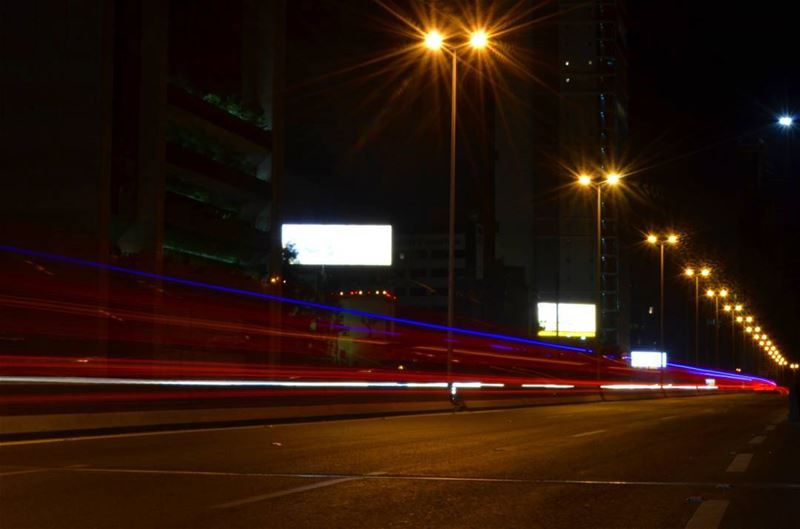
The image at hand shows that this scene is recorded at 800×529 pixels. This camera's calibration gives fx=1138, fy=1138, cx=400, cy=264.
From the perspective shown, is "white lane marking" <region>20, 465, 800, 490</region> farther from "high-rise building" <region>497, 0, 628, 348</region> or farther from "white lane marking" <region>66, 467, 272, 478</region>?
A: "high-rise building" <region>497, 0, 628, 348</region>

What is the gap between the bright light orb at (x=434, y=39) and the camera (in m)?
33.2

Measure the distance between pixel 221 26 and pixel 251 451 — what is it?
57.7 metres

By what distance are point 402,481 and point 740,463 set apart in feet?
16.5

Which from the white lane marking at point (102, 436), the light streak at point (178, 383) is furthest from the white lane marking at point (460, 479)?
the light streak at point (178, 383)

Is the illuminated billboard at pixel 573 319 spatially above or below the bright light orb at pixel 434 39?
below

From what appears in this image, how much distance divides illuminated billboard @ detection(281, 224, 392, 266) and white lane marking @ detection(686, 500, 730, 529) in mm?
72007

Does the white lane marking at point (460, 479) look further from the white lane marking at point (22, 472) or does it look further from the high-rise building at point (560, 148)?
the high-rise building at point (560, 148)

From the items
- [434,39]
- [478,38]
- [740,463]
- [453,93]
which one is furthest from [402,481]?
[453,93]

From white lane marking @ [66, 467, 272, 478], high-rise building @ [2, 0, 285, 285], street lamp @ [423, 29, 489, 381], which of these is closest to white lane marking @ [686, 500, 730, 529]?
white lane marking @ [66, 467, 272, 478]

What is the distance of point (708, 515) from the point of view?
31.8 ft

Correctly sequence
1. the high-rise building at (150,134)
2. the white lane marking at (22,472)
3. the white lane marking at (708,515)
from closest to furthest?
the white lane marking at (708,515) < the white lane marking at (22,472) < the high-rise building at (150,134)

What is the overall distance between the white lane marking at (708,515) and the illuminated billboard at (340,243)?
2835 inches

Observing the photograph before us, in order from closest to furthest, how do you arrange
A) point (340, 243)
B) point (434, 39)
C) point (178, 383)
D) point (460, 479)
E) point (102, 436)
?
1. point (460, 479)
2. point (102, 436)
3. point (178, 383)
4. point (434, 39)
5. point (340, 243)

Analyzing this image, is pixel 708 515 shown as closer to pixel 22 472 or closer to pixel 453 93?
pixel 22 472
